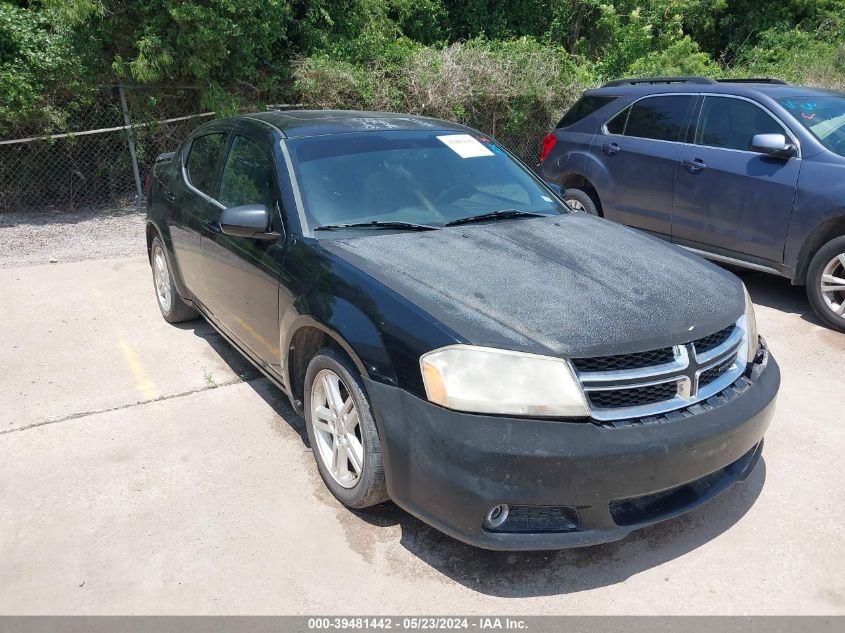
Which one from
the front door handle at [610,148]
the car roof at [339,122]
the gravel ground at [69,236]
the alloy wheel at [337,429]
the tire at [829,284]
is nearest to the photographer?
the alloy wheel at [337,429]

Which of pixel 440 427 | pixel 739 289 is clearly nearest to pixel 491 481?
pixel 440 427

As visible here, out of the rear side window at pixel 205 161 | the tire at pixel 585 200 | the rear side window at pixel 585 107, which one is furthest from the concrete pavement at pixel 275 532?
the rear side window at pixel 585 107

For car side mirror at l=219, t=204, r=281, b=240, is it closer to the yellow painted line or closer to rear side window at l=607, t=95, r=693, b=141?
the yellow painted line

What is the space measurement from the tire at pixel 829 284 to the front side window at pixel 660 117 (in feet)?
5.81

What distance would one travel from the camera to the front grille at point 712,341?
282 cm

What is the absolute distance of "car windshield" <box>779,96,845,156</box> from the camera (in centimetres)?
559

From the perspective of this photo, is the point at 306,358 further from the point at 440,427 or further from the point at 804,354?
the point at 804,354

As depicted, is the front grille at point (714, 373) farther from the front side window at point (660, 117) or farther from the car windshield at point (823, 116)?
the front side window at point (660, 117)

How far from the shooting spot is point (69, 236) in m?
8.38

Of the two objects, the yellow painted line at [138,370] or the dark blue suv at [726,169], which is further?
the dark blue suv at [726,169]

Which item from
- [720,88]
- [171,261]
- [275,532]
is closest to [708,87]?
[720,88]

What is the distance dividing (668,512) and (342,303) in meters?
1.54

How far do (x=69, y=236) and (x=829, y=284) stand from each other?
7928 millimetres

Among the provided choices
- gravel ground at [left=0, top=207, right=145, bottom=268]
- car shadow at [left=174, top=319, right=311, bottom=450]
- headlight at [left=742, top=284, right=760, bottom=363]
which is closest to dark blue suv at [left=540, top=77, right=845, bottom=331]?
headlight at [left=742, top=284, right=760, bottom=363]
